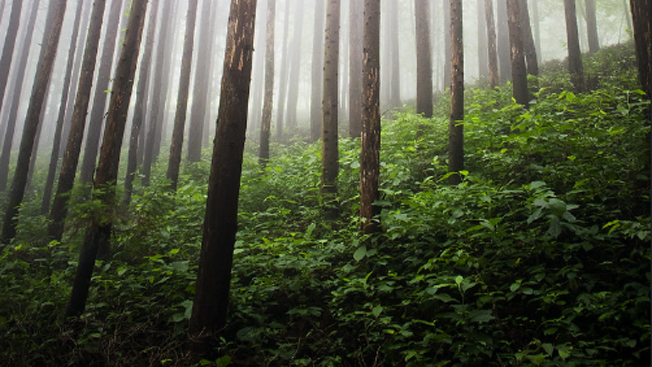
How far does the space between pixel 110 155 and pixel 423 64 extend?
9269 mm

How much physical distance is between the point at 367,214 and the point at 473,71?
4160cm

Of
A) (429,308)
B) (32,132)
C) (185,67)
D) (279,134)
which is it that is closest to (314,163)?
(429,308)

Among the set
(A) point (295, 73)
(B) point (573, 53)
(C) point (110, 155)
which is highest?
(A) point (295, 73)

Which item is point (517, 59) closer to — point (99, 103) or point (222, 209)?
point (222, 209)

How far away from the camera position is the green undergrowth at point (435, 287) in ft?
10.4

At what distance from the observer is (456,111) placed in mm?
6395

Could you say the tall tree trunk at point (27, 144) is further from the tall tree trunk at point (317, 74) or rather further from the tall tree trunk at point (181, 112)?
the tall tree trunk at point (317, 74)

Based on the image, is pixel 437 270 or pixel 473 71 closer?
pixel 437 270

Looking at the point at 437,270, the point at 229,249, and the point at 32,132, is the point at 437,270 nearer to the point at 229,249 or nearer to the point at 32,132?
the point at 229,249

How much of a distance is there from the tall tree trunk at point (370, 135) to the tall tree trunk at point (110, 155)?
367 centimetres

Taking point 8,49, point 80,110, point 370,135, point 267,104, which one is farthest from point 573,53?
point 8,49

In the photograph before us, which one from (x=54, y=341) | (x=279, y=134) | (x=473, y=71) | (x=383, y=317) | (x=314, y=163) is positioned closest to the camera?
(x=383, y=317)

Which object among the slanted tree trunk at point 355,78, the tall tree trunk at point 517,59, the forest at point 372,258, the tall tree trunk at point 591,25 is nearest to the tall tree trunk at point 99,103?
the forest at point 372,258

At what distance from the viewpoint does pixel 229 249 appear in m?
3.96
